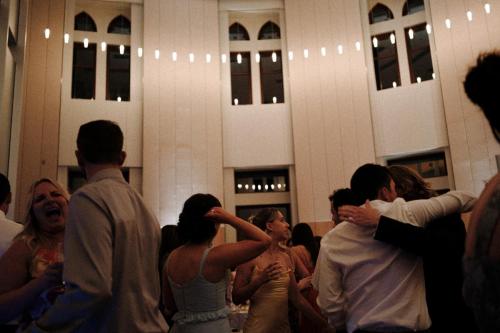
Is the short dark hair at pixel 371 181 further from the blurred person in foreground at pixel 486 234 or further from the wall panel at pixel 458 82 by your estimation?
the wall panel at pixel 458 82

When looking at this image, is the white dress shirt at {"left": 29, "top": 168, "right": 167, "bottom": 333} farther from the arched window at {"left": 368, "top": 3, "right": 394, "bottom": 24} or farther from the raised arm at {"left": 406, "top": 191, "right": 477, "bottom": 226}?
the arched window at {"left": 368, "top": 3, "right": 394, "bottom": 24}

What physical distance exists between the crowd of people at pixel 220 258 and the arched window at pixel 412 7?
10391mm

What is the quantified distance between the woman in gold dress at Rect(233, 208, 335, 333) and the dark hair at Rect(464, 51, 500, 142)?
200 centimetres

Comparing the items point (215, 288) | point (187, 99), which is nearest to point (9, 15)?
point (187, 99)

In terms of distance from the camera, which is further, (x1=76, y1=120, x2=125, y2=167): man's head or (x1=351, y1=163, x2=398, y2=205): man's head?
(x1=351, y1=163, x2=398, y2=205): man's head

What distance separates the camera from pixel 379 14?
1207 centimetres

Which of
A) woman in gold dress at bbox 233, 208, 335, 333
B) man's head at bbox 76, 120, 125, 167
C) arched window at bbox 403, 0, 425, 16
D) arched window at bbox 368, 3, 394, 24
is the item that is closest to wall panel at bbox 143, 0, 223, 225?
arched window at bbox 368, 3, 394, 24

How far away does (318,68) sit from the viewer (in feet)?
38.1

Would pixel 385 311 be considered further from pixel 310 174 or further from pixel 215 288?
pixel 310 174

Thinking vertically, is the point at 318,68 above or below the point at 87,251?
above

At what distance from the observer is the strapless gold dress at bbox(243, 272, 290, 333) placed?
3188mm

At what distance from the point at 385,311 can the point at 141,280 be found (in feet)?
3.85

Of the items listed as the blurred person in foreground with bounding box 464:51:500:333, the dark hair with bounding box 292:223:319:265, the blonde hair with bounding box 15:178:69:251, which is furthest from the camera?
the dark hair with bounding box 292:223:319:265

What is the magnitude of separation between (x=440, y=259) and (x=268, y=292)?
145 cm
